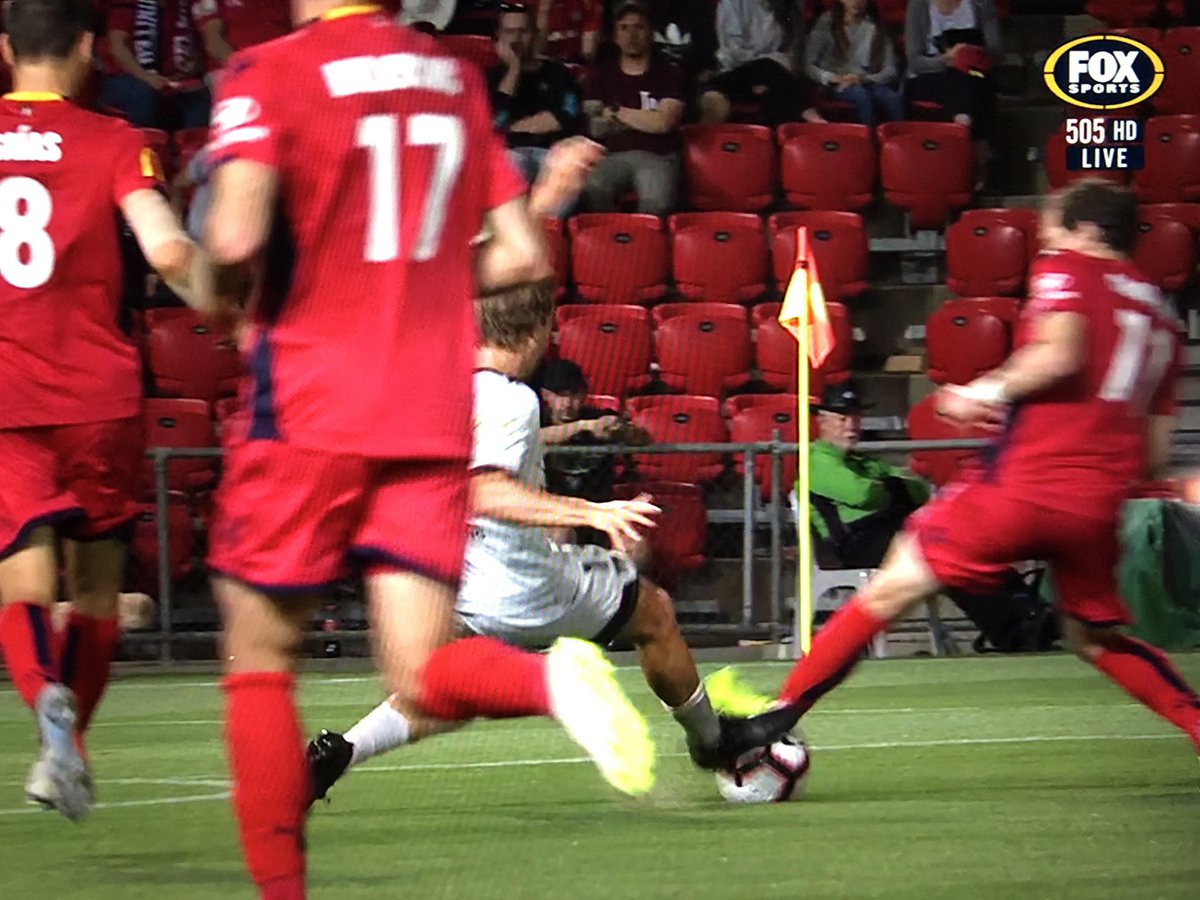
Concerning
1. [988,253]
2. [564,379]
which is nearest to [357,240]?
[564,379]

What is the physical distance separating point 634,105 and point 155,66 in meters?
3.42

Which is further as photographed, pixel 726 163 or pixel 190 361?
pixel 726 163

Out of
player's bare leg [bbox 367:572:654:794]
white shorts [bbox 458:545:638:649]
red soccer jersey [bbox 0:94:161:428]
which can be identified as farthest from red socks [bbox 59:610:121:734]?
player's bare leg [bbox 367:572:654:794]

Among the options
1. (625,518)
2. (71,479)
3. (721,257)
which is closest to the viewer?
(625,518)

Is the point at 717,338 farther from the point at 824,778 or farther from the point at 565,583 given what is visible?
the point at 565,583

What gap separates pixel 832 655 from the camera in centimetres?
640

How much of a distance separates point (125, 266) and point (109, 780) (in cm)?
223

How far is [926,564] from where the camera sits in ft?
21.0

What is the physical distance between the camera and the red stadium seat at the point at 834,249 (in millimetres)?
14172

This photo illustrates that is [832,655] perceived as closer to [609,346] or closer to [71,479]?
[71,479]

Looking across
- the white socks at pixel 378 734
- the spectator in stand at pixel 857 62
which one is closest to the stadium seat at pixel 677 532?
the spectator in stand at pixel 857 62

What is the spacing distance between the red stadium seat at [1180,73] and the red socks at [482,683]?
Answer: 12798mm

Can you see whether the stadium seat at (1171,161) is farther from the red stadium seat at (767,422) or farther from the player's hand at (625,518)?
the player's hand at (625,518)

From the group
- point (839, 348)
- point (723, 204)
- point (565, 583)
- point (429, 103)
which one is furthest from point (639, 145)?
point (429, 103)
